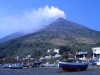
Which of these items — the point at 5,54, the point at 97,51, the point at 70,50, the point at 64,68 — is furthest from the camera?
the point at 5,54

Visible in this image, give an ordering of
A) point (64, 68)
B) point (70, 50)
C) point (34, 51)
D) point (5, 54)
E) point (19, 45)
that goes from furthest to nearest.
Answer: point (19, 45)
point (5, 54)
point (34, 51)
point (70, 50)
point (64, 68)

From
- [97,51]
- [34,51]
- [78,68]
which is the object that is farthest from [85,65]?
[34,51]

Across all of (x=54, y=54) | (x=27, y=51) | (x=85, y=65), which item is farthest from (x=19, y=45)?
(x=85, y=65)

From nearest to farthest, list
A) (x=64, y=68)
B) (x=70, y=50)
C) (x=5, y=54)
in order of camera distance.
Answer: (x=64, y=68) < (x=70, y=50) < (x=5, y=54)

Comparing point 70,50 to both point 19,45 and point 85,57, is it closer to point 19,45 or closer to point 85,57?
point 85,57

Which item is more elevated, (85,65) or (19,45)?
(19,45)

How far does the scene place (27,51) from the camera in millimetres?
138625

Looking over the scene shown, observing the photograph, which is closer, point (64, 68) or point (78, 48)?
point (64, 68)

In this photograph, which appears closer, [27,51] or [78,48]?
[78,48]

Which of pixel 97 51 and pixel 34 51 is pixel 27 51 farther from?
pixel 97 51

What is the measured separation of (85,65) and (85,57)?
4554 cm

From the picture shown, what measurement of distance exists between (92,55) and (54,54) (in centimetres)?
2619

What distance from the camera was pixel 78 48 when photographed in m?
122

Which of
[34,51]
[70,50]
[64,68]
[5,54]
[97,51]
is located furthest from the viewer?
[5,54]
